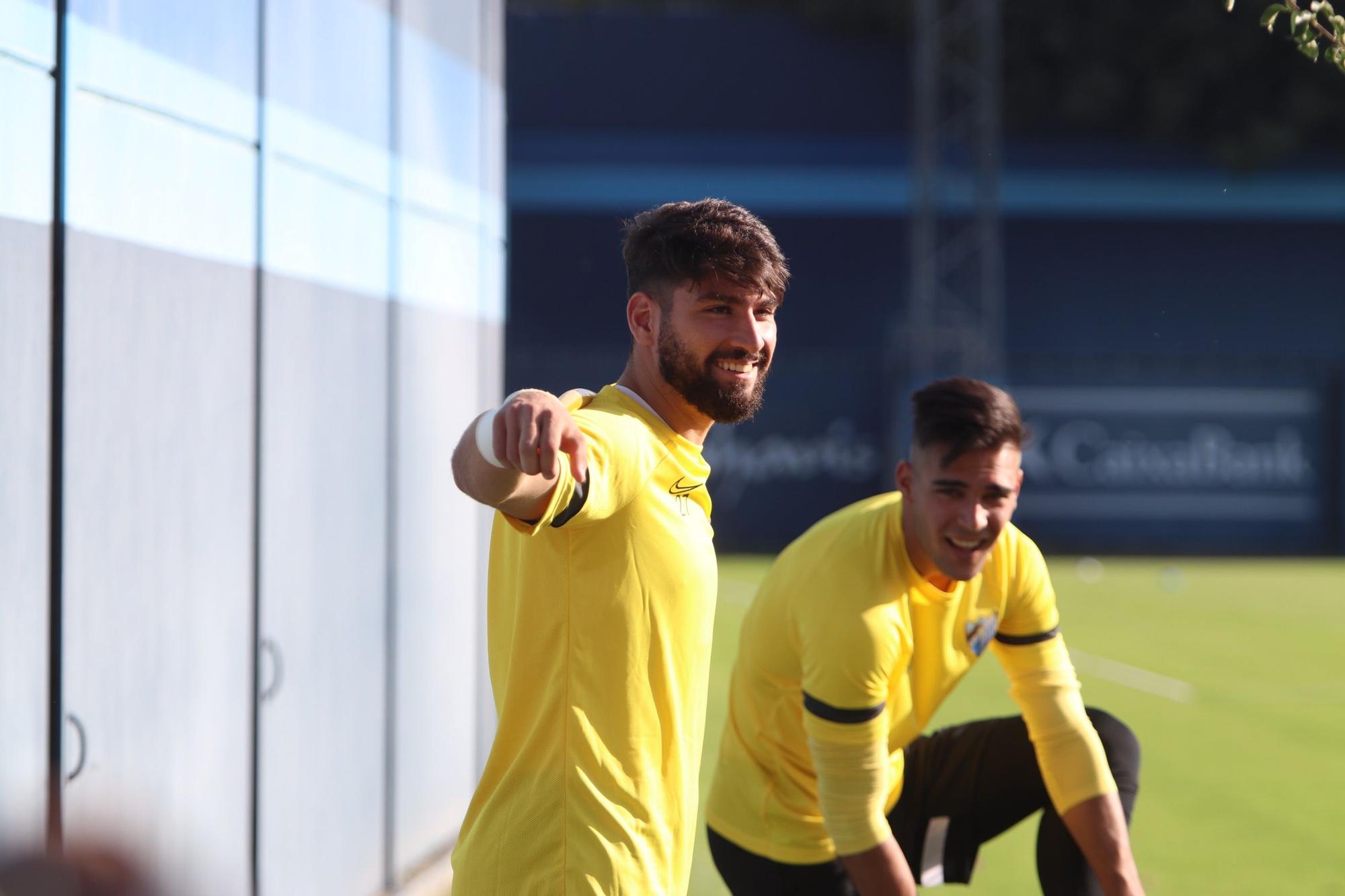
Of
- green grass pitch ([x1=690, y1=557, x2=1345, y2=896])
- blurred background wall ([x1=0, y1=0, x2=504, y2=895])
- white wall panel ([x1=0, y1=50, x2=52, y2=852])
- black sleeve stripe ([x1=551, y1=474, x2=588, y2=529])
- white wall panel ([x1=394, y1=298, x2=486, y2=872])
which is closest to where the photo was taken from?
black sleeve stripe ([x1=551, y1=474, x2=588, y2=529])

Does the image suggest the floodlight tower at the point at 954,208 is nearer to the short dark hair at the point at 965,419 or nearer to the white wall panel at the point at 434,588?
the white wall panel at the point at 434,588

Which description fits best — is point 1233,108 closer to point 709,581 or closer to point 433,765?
point 433,765

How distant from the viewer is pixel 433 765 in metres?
5.36

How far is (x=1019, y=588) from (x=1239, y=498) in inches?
639

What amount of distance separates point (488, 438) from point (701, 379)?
1.91 ft

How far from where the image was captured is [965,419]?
3553 millimetres

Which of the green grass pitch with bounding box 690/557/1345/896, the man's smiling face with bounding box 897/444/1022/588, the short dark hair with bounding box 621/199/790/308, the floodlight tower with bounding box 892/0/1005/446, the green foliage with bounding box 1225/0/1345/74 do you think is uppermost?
the floodlight tower with bounding box 892/0/1005/446

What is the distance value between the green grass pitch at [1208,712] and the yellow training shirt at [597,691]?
302 cm

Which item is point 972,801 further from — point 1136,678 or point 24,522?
point 1136,678

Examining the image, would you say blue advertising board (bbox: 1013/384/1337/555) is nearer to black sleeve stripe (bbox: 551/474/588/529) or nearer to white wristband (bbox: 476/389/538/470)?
black sleeve stripe (bbox: 551/474/588/529)

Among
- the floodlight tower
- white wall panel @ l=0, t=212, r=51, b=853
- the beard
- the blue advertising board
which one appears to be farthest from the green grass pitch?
the floodlight tower

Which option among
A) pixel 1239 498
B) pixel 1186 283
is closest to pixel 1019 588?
pixel 1239 498

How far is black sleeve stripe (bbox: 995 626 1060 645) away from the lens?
383cm

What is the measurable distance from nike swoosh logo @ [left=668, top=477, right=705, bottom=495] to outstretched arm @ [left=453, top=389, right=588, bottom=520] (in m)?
0.39
